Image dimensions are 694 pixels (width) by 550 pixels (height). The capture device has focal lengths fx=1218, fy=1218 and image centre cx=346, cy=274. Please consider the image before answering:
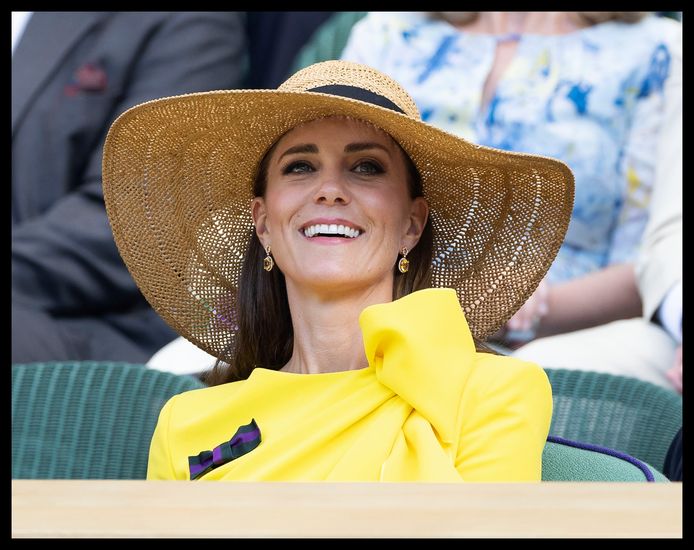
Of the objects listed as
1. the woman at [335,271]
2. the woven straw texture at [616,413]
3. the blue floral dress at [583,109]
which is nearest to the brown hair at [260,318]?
the woman at [335,271]

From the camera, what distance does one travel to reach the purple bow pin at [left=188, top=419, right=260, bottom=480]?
2111mm

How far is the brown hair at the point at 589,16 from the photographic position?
3.62 metres

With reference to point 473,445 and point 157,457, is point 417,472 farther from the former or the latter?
point 157,457

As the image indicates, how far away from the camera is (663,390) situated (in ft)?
9.18

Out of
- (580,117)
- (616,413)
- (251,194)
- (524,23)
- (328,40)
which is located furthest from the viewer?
(328,40)

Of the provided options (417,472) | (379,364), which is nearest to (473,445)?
(417,472)

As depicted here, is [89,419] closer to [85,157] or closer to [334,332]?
[334,332]

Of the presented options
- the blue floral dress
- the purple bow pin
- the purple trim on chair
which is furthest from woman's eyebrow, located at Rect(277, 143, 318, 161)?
the blue floral dress

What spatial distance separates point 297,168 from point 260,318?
1.12 ft

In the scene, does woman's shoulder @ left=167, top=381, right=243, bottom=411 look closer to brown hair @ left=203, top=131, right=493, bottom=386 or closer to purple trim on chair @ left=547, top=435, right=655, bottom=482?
brown hair @ left=203, top=131, right=493, bottom=386

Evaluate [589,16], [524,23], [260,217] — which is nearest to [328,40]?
[524,23]

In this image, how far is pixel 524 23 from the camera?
3.68m

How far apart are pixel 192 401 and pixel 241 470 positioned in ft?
0.88

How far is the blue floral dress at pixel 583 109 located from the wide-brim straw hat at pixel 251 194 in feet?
3.84
